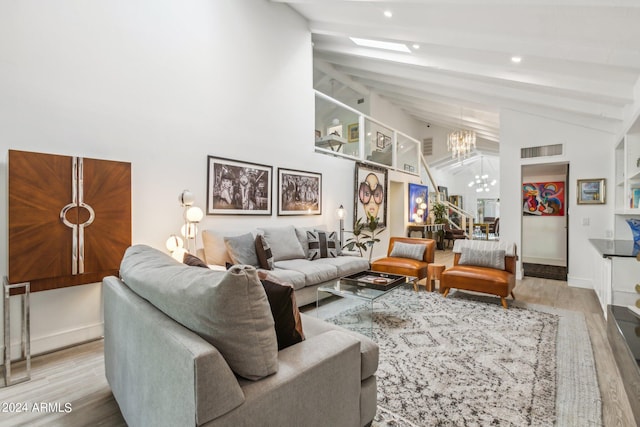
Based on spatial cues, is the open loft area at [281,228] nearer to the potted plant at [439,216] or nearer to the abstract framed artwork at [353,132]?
the abstract framed artwork at [353,132]

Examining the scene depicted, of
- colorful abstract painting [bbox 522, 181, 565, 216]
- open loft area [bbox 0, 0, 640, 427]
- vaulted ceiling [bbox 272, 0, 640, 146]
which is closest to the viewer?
open loft area [bbox 0, 0, 640, 427]

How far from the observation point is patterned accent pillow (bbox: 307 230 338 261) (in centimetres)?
447

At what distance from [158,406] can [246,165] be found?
3459mm

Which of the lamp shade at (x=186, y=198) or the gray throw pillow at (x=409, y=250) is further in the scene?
the gray throw pillow at (x=409, y=250)

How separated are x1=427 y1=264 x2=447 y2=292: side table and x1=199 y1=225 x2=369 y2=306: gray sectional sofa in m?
0.89

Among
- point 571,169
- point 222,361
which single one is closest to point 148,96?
point 222,361

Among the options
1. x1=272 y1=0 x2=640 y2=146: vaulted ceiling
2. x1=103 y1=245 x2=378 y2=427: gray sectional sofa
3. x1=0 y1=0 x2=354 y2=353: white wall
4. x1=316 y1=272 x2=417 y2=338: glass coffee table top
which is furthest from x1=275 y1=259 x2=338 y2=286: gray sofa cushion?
x1=272 y1=0 x2=640 y2=146: vaulted ceiling

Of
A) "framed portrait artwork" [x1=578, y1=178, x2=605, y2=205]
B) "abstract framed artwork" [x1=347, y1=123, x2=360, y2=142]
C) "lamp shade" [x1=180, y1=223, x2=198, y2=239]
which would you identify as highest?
"abstract framed artwork" [x1=347, y1=123, x2=360, y2=142]

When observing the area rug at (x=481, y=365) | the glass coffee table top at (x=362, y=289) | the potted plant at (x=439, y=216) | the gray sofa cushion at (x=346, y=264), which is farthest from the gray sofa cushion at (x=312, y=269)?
the potted plant at (x=439, y=216)

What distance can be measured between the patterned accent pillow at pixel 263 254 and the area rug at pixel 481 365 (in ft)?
3.46

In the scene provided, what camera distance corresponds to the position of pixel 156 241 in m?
3.39

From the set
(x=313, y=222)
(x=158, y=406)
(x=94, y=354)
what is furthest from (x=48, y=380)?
(x=313, y=222)

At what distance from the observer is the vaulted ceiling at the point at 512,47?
8.87ft

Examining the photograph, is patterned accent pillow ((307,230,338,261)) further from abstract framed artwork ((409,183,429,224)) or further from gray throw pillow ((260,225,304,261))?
abstract framed artwork ((409,183,429,224))
